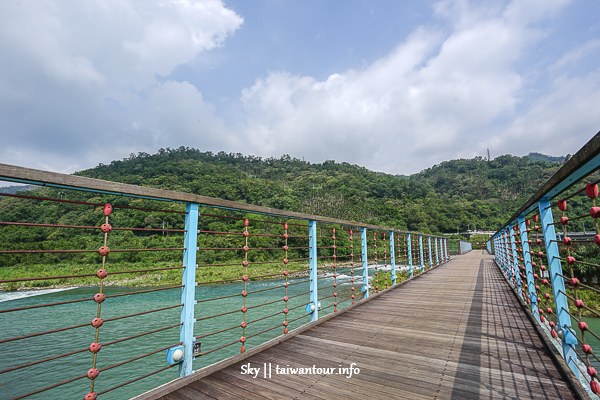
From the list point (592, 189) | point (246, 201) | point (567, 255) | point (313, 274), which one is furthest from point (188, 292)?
point (246, 201)

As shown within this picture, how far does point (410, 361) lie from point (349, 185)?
67.6 metres

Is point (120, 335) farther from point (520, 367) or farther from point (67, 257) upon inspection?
point (67, 257)

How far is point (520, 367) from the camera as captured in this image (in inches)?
74.5

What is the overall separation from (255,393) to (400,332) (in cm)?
161

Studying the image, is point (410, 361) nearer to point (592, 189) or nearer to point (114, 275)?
point (592, 189)

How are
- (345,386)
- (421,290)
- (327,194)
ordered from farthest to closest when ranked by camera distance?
1. (327,194)
2. (421,290)
3. (345,386)

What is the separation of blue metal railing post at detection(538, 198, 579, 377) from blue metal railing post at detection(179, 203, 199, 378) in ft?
7.86

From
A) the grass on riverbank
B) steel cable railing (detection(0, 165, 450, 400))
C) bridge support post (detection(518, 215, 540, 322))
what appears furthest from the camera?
the grass on riverbank

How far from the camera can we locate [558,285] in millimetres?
1960

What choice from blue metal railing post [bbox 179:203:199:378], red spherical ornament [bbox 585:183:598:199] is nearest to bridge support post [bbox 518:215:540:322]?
red spherical ornament [bbox 585:183:598:199]

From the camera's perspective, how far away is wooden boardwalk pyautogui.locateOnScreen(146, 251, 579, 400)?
5.27ft

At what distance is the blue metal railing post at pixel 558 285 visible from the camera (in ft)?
5.98

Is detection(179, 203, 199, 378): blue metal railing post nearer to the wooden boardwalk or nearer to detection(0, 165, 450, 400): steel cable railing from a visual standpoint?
detection(0, 165, 450, 400): steel cable railing

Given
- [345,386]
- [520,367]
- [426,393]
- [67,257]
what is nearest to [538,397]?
[520,367]
